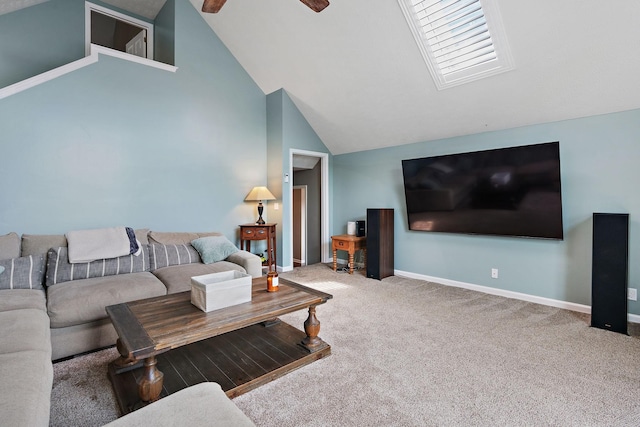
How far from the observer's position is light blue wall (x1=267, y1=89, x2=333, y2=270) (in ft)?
16.0

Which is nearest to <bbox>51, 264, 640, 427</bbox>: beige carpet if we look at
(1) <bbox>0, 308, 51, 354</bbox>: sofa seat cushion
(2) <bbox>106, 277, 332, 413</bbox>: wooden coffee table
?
(2) <bbox>106, 277, 332, 413</bbox>: wooden coffee table

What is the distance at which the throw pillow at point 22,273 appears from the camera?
243cm

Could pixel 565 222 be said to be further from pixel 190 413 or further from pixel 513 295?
pixel 190 413

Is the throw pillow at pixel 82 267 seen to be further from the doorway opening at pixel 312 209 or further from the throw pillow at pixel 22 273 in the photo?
the doorway opening at pixel 312 209

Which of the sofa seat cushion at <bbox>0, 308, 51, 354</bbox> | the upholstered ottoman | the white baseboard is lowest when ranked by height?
the white baseboard

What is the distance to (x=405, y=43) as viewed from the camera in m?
3.25

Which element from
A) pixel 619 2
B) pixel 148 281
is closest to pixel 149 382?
pixel 148 281

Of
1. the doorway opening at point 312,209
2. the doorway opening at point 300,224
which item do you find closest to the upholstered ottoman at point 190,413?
the doorway opening at point 312,209

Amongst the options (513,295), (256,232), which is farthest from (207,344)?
(513,295)

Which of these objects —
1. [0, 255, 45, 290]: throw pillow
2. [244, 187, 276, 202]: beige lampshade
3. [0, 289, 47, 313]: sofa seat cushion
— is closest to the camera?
[0, 289, 47, 313]: sofa seat cushion

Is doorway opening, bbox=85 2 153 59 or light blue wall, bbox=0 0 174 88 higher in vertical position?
doorway opening, bbox=85 2 153 59

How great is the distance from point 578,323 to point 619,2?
270 centimetres

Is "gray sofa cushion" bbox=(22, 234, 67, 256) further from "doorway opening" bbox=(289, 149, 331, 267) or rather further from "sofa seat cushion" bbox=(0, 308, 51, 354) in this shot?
"doorway opening" bbox=(289, 149, 331, 267)

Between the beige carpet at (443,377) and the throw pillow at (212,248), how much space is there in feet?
3.58
